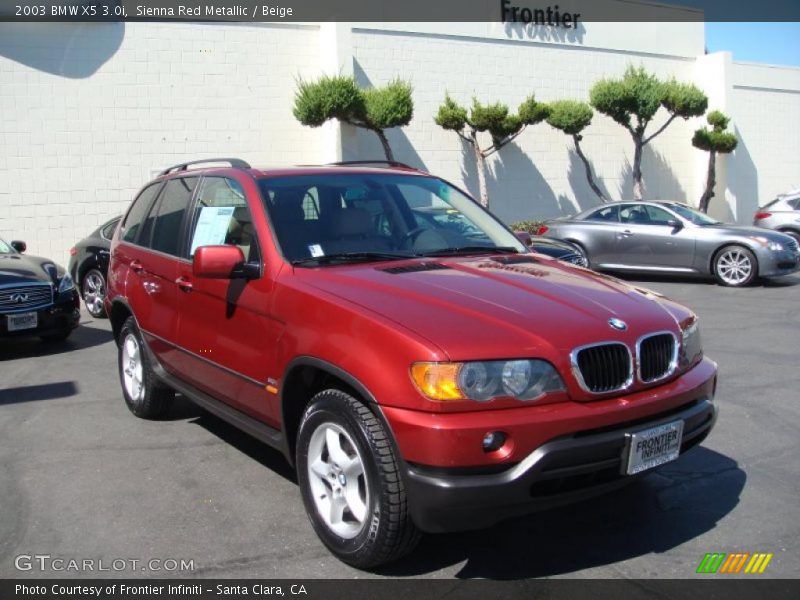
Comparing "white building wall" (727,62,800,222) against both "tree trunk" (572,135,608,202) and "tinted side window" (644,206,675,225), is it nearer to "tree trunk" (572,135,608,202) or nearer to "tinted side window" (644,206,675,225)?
"tree trunk" (572,135,608,202)

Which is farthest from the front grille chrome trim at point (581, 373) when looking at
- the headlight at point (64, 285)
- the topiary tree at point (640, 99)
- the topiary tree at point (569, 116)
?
the topiary tree at point (640, 99)

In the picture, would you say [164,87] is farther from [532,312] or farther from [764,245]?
[532,312]

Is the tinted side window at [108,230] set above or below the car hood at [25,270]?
above

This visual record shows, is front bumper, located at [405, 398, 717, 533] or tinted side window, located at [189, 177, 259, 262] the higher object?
tinted side window, located at [189, 177, 259, 262]

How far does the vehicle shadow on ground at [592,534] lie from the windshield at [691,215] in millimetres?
9885

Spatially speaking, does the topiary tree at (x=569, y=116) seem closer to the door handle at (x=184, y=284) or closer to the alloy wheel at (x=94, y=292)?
the alloy wheel at (x=94, y=292)

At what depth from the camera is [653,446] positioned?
11.5 feet

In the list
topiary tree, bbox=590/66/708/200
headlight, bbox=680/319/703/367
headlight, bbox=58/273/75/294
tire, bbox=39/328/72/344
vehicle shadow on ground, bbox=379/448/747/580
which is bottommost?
vehicle shadow on ground, bbox=379/448/747/580

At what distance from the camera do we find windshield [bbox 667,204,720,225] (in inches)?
546

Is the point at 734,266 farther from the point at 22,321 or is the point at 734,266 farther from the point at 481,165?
the point at 22,321

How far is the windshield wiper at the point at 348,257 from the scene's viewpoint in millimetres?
4238

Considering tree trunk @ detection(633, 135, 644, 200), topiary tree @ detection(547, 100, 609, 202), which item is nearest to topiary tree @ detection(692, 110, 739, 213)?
tree trunk @ detection(633, 135, 644, 200)

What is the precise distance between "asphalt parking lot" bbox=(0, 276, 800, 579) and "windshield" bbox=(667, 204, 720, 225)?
755 centimetres
